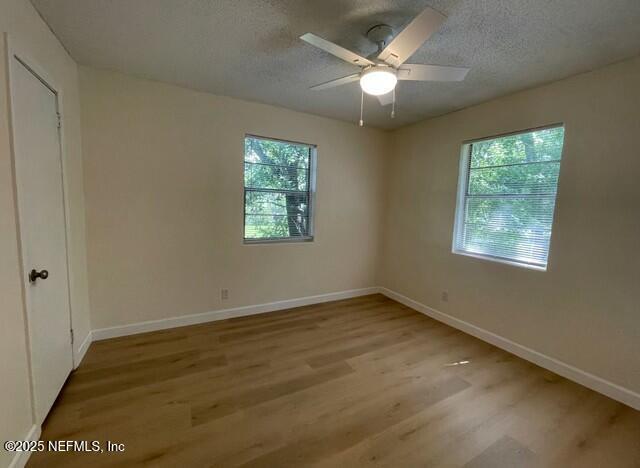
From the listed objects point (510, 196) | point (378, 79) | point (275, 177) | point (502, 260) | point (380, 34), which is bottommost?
point (502, 260)

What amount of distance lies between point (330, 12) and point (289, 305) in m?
3.13

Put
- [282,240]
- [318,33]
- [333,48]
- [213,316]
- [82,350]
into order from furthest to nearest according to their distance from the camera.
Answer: [282,240] → [213,316] → [82,350] → [318,33] → [333,48]

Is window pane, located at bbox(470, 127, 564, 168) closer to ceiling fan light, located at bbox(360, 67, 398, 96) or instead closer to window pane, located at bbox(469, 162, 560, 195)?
window pane, located at bbox(469, 162, 560, 195)

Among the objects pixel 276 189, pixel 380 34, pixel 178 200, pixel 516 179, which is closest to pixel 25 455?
pixel 178 200

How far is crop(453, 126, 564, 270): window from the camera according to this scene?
8.43 feet

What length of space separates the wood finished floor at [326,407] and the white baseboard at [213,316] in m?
0.10

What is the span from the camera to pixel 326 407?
77.0 inches

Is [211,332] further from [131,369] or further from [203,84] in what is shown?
[203,84]

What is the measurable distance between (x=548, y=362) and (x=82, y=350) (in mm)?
4158

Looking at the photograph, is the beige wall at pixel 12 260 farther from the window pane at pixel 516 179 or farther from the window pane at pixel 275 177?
the window pane at pixel 516 179

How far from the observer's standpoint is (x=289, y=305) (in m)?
3.75

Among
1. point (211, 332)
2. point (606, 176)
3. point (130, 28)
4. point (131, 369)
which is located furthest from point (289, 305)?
point (606, 176)

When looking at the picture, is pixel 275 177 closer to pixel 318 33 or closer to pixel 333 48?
pixel 318 33

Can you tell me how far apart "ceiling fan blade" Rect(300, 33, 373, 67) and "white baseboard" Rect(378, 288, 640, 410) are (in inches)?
114
